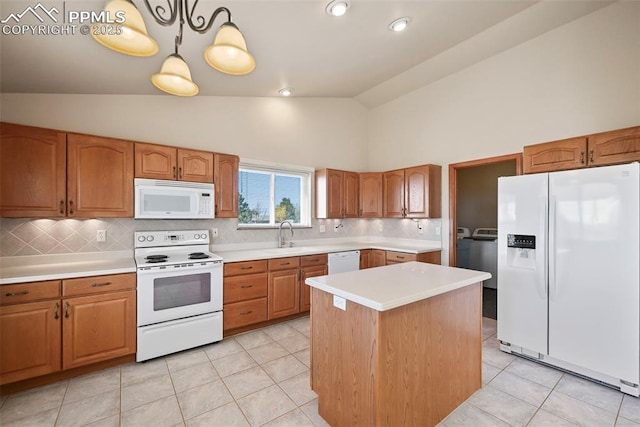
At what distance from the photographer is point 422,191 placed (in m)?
4.17

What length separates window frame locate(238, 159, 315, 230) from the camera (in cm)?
395

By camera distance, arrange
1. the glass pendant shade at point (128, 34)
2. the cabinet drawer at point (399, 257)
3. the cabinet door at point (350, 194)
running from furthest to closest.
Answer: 1. the cabinet door at point (350, 194)
2. the cabinet drawer at point (399, 257)
3. the glass pendant shade at point (128, 34)

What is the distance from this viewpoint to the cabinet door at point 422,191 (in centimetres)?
411

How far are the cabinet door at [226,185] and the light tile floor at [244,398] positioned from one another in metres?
1.63

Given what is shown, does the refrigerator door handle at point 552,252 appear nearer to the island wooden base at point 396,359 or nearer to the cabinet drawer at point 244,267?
the island wooden base at point 396,359

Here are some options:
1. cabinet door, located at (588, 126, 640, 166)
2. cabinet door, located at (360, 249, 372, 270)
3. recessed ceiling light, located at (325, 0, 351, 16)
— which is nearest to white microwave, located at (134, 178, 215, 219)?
recessed ceiling light, located at (325, 0, 351, 16)

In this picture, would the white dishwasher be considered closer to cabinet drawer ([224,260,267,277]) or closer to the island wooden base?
cabinet drawer ([224,260,267,277])

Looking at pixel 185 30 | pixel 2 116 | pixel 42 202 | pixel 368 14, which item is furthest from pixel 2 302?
pixel 368 14

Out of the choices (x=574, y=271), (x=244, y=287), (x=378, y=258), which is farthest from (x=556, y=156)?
(x=244, y=287)

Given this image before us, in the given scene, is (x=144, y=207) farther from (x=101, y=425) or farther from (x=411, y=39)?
(x=411, y=39)

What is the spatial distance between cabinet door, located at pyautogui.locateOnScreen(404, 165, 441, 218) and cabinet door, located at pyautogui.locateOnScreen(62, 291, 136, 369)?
12.3 feet

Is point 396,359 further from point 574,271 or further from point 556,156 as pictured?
point 556,156

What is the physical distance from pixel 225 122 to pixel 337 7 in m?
2.08

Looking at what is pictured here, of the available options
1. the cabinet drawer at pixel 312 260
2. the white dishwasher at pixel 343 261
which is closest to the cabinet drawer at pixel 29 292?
the cabinet drawer at pixel 312 260
